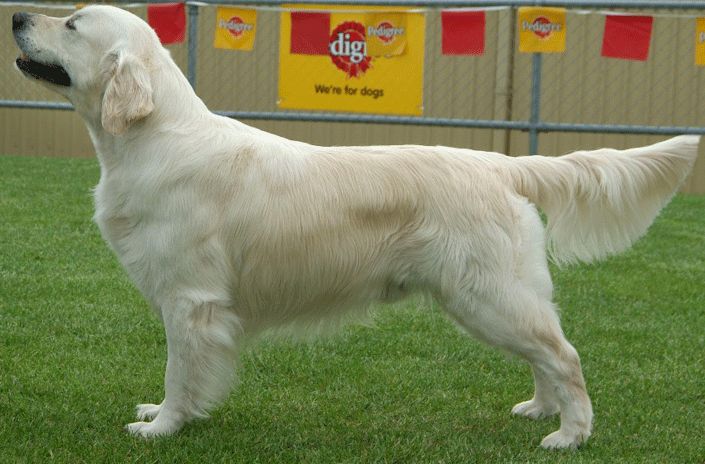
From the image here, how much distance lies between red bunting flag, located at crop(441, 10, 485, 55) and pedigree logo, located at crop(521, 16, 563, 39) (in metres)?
0.39

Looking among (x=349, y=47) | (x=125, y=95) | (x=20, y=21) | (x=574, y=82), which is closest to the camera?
(x=125, y=95)

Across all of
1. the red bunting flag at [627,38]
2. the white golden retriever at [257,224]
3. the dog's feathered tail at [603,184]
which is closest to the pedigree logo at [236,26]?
the red bunting flag at [627,38]

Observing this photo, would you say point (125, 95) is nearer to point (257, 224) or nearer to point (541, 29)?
point (257, 224)

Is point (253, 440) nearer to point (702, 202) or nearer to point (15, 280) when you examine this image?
point (15, 280)

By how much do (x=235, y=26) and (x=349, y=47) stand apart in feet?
3.17

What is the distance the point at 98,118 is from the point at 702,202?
8015 millimetres

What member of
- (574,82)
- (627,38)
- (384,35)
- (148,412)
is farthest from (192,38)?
(574,82)

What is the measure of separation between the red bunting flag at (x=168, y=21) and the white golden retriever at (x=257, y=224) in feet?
14.4

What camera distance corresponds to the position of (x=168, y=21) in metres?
8.25

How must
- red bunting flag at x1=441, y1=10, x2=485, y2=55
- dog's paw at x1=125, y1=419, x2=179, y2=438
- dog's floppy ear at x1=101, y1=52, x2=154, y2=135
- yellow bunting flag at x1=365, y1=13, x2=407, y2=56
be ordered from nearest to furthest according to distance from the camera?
dog's floppy ear at x1=101, y1=52, x2=154, y2=135, dog's paw at x1=125, y1=419, x2=179, y2=438, red bunting flag at x1=441, y1=10, x2=485, y2=55, yellow bunting flag at x1=365, y1=13, x2=407, y2=56

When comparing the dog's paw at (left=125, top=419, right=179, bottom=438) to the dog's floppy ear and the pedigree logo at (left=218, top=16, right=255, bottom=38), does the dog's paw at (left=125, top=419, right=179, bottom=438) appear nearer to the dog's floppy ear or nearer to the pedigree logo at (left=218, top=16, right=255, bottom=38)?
the dog's floppy ear

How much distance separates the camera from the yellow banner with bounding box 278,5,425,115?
26.4ft

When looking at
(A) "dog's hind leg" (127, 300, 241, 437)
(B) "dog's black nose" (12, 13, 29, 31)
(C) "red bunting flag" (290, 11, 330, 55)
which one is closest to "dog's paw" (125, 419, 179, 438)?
(A) "dog's hind leg" (127, 300, 241, 437)

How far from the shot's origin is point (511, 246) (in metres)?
3.83
